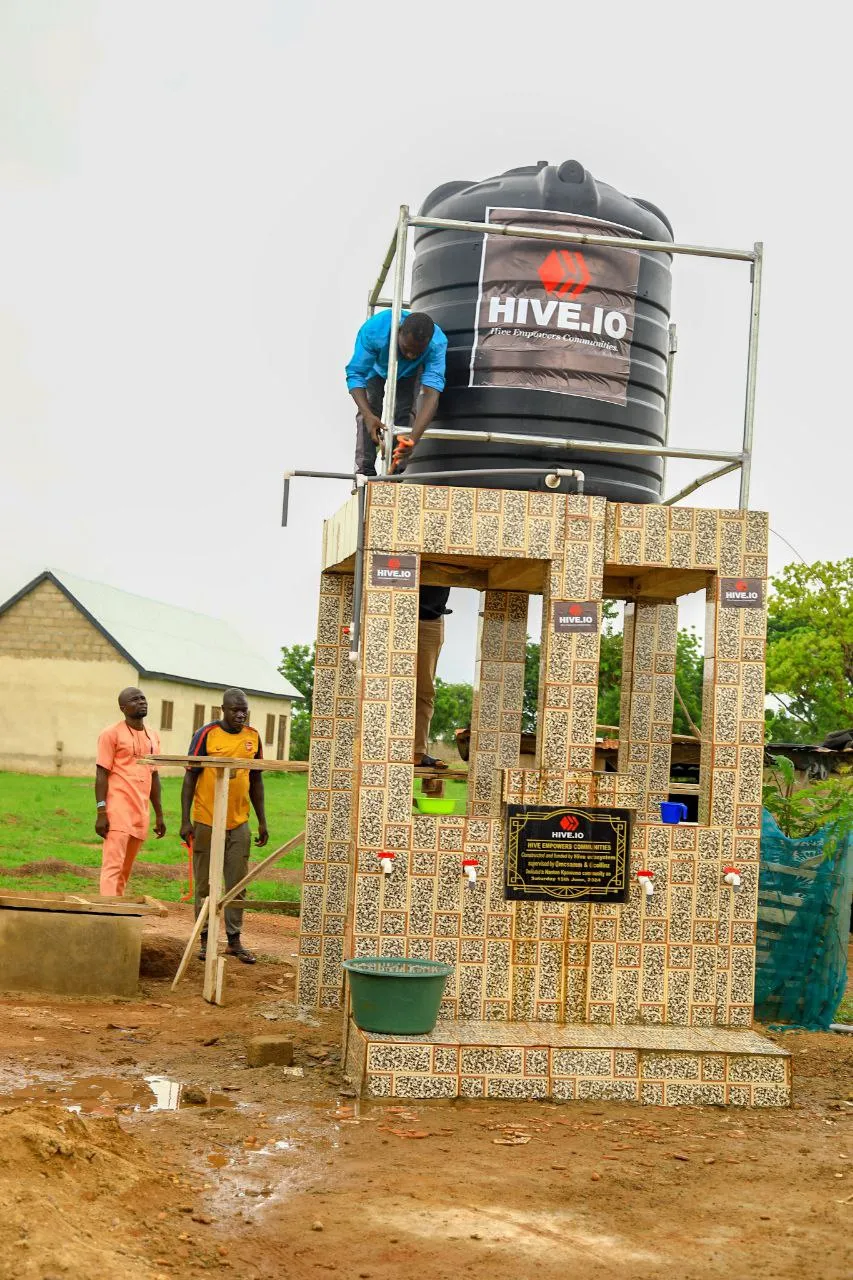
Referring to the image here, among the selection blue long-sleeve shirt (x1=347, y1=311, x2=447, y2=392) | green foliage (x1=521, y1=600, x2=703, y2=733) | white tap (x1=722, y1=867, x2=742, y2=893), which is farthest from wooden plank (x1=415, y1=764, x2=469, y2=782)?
green foliage (x1=521, y1=600, x2=703, y2=733)

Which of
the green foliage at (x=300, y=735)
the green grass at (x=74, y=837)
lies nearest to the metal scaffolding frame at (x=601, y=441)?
the green grass at (x=74, y=837)

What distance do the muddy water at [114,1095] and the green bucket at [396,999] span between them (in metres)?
0.80

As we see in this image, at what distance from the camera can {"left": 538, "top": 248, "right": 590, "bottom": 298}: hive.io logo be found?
27.9 feet

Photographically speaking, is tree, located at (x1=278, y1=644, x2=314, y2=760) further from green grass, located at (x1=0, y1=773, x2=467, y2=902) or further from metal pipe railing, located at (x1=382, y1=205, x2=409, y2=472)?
metal pipe railing, located at (x1=382, y1=205, x2=409, y2=472)

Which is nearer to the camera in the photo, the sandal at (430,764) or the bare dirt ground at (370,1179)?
the bare dirt ground at (370,1179)

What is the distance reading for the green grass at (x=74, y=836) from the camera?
54.2 ft

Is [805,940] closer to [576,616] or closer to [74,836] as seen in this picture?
[576,616]

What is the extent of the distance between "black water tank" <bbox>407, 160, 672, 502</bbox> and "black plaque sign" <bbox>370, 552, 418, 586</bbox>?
77 centimetres

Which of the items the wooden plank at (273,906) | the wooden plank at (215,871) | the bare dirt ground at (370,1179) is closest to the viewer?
the bare dirt ground at (370,1179)

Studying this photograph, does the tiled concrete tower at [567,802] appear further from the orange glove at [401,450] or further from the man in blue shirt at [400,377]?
the man in blue shirt at [400,377]

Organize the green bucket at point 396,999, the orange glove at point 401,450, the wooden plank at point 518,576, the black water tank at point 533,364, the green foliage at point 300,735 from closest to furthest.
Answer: the green bucket at point 396,999, the orange glove at point 401,450, the black water tank at point 533,364, the wooden plank at point 518,576, the green foliage at point 300,735

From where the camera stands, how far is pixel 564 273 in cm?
852

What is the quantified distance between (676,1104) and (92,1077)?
302cm

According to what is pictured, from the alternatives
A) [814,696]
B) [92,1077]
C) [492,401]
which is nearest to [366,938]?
[92,1077]
